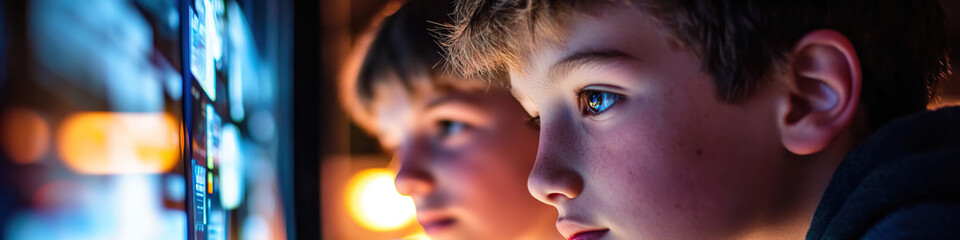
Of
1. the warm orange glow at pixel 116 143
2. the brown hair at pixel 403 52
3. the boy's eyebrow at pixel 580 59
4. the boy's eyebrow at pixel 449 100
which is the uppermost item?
the brown hair at pixel 403 52

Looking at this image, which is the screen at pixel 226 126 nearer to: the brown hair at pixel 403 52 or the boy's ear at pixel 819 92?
the brown hair at pixel 403 52

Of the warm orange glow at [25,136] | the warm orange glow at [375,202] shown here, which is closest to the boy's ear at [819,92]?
the warm orange glow at [25,136]

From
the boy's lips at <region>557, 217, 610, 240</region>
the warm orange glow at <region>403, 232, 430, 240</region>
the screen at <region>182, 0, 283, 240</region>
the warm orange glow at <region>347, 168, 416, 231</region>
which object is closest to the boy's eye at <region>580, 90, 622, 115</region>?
the boy's lips at <region>557, 217, 610, 240</region>

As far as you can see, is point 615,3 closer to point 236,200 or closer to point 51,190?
point 236,200

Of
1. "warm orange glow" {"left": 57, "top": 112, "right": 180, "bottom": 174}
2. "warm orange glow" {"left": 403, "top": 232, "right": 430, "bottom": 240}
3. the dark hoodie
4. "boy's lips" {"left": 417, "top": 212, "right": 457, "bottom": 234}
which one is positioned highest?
"warm orange glow" {"left": 57, "top": 112, "right": 180, "bottom": 174}

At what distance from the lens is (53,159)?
933 mm

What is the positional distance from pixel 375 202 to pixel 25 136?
1137 mm

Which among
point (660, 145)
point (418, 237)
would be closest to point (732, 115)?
point (660, 145)

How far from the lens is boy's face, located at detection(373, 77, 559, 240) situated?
1.12 metres

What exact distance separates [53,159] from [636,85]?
2.31 ft

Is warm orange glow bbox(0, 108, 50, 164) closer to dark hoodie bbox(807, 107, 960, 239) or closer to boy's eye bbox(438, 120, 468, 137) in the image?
boy's eye bbox(438, 120, 468, 137)

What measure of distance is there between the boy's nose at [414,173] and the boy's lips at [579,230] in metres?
0.43

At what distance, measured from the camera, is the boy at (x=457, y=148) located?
1.12 meters

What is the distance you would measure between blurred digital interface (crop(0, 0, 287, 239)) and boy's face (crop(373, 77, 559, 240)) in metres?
0.25
